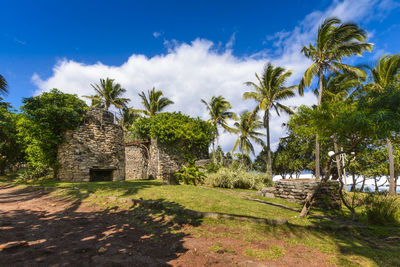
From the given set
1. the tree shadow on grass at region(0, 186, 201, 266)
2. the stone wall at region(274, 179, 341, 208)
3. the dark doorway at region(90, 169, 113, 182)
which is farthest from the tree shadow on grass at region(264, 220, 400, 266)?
the dark doorway at region(90, 169, 113, 182)

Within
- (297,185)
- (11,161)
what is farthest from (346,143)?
(11,161)

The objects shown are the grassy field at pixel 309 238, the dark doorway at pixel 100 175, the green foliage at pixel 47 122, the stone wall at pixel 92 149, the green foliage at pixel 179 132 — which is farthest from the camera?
the green foliage at pixel 179 132

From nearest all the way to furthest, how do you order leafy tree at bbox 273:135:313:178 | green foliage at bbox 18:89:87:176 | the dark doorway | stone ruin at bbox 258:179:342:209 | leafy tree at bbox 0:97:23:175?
1. stone ruin at bbox 258:179:342:209
2. green foliage at bbox 18:89:87:176
3. the dark doorway
4. leafy tree at bbox 0:97:23:175
5. leafy tree at bbox 273:135:313:178

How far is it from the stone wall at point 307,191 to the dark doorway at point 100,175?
477 inches

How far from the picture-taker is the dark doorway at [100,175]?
13.8m

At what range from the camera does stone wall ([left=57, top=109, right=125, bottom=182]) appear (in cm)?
1212

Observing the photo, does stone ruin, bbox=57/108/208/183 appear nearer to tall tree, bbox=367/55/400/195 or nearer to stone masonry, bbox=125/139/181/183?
stone masonry, bbox=125/139/181/183

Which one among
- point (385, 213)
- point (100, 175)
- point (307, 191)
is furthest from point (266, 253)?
point (100, 175)

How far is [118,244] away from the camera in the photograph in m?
3.08

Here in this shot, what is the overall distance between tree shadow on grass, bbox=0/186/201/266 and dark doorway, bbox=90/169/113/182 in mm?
9068

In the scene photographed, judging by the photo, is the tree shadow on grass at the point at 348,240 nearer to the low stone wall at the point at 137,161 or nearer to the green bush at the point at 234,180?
the green bush at the point at 234,180

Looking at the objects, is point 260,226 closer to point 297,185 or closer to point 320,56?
point 297,185

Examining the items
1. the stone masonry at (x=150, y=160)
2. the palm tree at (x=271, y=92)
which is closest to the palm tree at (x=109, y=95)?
the stone masonry at (x=150, y=160)

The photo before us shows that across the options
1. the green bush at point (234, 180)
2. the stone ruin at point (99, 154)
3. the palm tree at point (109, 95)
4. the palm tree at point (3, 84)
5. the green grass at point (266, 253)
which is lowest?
the green bush at point (234, 180)
